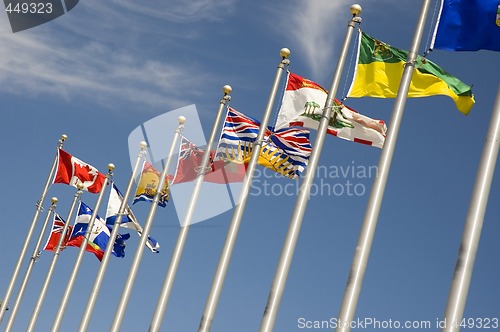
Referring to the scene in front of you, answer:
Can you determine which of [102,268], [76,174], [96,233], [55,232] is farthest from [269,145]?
[55,232]

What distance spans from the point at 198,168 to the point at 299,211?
22.8 ft

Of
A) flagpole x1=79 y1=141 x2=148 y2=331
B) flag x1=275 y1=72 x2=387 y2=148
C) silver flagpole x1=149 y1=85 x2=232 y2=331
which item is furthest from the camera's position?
flagpole x1=79 y1=141 x2=148 y2=331

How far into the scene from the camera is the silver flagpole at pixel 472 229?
1196 centimetres

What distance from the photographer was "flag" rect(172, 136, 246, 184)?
23.2 m

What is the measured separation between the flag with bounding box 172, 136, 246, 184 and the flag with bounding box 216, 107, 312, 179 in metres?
0.42

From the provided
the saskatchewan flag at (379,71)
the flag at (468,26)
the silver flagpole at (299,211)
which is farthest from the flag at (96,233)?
the flag at (468,26)

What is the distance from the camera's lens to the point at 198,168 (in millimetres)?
24016

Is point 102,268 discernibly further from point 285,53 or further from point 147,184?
point 285,53

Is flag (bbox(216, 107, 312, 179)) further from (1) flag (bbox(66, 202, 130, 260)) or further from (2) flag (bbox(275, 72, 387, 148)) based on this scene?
(1) flag (bbox(66, 202, 130, 260))

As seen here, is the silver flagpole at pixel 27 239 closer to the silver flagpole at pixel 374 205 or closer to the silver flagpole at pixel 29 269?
the silver flagpole at pixel 29 269

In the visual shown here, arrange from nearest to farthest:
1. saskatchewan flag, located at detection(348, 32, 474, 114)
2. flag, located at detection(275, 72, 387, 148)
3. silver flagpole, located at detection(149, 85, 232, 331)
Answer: saskatchewan flag, located at detection(348, 32, 474, 114) < flag, located at detection(275, 72, 387, 148) < silver flagpole, located at detection(149, 85, 232, 331)

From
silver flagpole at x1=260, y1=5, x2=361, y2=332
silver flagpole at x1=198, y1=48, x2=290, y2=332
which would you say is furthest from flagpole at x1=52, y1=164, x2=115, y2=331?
silver flagpole at x1=260, y1=5, x2=361, y2=332

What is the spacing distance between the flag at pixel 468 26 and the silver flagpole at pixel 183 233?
8804 mm

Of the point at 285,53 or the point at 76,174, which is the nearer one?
the point at 285,53
